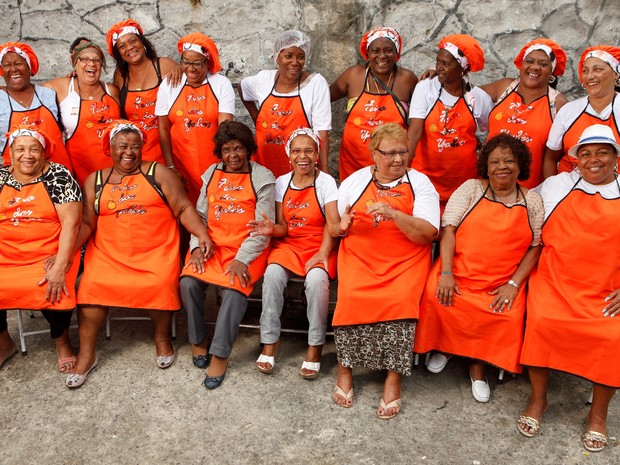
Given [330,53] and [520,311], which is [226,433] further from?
[330,53]

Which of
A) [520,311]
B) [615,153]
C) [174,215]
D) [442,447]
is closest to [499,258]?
[520,311]

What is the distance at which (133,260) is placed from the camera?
4.13m

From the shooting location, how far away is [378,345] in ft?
12.2

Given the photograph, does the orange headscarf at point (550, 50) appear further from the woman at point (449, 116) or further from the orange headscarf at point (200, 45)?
the orange headscarf at point (200, 45)

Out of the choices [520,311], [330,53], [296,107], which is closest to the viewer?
[520,311]

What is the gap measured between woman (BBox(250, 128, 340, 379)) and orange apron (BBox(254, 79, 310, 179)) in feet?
1.09

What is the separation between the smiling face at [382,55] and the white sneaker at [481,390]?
237cm

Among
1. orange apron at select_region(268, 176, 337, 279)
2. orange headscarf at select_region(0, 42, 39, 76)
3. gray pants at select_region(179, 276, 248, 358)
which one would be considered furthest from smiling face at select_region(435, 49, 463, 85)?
orange headscarf at select_region(0, 42, 39, 76)

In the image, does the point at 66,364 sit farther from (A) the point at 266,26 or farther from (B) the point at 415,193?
(A) the point at 266,26

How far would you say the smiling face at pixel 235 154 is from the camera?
418 centimetres

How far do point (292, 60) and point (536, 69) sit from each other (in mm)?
1751

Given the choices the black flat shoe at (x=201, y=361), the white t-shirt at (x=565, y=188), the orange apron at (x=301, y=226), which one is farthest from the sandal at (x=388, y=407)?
the white t-shirt at (x=565, y=188)

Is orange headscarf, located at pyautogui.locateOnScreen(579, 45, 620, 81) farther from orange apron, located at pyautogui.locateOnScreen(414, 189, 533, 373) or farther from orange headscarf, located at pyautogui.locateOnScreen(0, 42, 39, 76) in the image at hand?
orange headscarf, located at pyautogui.locateOnScreen(0, 42, 39, 76)

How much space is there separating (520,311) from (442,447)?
0.94 meters
